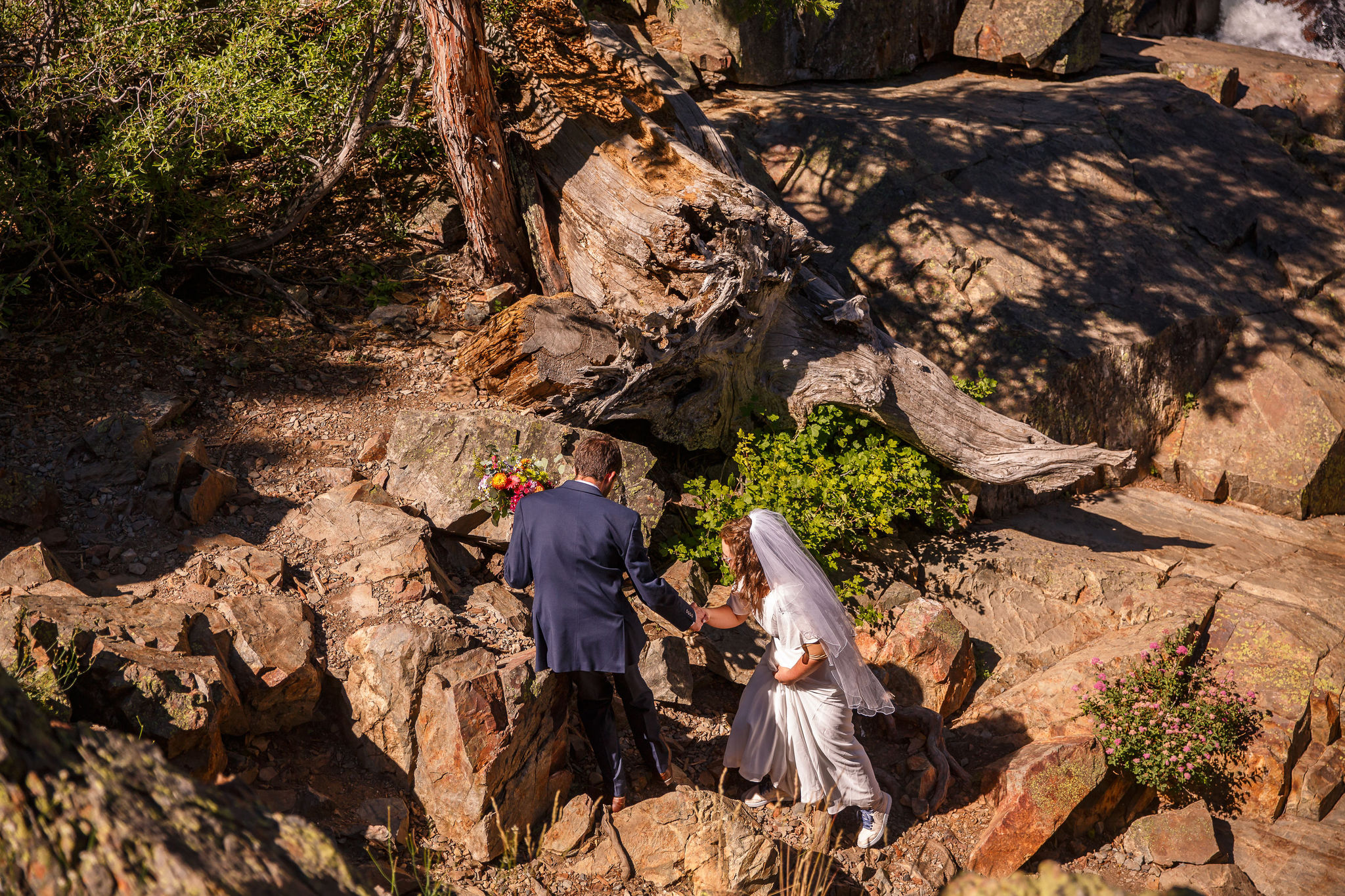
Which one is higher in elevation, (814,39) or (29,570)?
(814,39)

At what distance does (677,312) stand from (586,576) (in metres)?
2.30

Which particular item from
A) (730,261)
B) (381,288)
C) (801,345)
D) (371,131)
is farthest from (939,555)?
(371,131)

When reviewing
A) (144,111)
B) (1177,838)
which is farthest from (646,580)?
(144,111)

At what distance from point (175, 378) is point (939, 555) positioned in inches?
220

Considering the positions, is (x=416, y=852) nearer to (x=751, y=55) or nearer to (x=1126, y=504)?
(x=1126, y=504)

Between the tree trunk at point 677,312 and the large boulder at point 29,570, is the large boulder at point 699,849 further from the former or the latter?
the large boulder at point 29,570

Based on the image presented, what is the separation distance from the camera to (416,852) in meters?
3.48

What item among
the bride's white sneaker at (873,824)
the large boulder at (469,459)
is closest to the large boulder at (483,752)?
the large boulder at (469,459)

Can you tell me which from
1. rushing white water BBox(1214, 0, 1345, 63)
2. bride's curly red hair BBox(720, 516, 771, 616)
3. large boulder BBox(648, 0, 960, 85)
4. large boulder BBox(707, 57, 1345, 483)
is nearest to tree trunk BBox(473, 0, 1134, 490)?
large boulder BBox(707, 57, 1345, 483)

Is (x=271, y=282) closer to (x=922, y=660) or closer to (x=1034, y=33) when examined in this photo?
(x=922, y=660)

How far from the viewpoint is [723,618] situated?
13.6 feet

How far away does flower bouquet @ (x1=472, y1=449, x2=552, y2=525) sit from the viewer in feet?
15.4

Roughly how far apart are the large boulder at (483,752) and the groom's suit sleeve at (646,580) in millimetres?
633

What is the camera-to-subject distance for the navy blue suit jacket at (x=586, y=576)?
→ 146 inches
